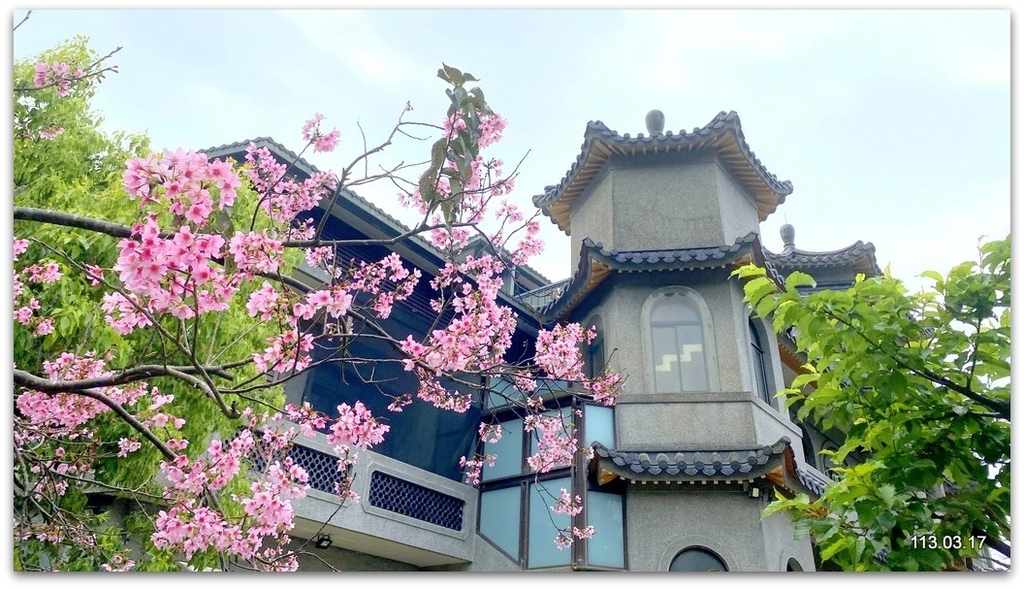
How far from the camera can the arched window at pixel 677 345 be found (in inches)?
219

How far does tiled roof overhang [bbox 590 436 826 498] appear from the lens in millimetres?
4711

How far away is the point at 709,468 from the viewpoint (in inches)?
189

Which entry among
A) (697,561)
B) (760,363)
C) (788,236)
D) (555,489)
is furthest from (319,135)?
(788,236)

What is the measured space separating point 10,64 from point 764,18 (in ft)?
11.6

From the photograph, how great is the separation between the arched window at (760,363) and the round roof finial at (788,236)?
7.21 ft

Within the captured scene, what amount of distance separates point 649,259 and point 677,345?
81cm

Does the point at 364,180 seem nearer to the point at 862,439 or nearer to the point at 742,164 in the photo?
the point at 862,439

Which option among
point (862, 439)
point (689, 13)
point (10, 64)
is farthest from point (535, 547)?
point (10, 64)

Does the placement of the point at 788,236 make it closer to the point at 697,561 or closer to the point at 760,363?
the point at 760,363

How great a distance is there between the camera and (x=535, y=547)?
207 inches

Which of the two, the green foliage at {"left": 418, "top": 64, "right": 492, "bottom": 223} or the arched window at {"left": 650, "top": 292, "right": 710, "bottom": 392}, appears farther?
the arched window at {"left": 650, "top": 292, "right": 710, "bottom": 392}

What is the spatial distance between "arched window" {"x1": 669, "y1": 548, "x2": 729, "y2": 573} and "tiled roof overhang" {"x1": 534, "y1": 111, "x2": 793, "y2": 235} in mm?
3521

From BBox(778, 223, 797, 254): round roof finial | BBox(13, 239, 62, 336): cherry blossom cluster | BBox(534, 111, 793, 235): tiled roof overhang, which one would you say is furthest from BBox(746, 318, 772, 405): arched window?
BBox(13, 239, 62, 336): cherry blossom cluster

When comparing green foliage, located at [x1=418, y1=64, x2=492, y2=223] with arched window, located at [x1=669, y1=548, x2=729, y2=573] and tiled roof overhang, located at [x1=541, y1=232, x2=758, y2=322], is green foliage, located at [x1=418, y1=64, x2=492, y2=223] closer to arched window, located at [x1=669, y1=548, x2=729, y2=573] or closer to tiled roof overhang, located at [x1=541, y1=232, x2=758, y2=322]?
tiled roof overhang, located at [x1=541, y1=232, x2=758, y2=322]
